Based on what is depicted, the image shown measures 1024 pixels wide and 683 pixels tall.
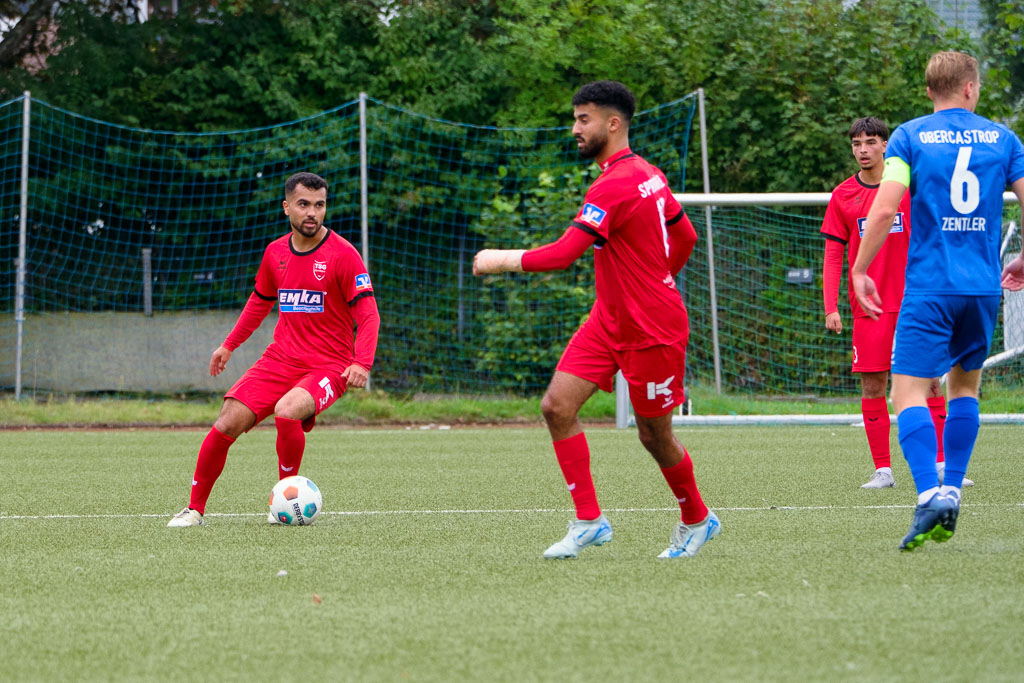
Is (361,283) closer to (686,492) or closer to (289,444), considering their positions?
(289,444)

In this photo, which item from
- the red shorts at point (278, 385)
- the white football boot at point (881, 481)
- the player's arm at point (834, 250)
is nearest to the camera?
the red shorts at point (278, 385)

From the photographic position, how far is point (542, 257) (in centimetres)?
449

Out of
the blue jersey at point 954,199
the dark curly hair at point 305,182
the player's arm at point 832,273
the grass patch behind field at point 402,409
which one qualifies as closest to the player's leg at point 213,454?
the dark curly hair at point 305,182

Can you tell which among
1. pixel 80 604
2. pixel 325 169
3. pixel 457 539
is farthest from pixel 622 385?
pixel 80 604

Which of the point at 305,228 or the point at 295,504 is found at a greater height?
the point at 305,228

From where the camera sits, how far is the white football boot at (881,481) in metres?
7.15

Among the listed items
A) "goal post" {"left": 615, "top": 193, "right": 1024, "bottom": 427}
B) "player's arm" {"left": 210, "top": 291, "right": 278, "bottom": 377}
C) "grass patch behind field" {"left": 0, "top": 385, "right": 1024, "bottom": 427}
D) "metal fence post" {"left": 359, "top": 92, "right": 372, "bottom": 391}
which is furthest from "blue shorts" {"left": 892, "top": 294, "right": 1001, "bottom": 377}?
"metal fence post" {"left": 359, "top": 92, "right": 372, "bottom": 391}

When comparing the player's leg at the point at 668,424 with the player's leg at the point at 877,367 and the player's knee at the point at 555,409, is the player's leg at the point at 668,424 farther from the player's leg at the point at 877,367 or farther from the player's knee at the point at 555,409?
the player's leg at the point at 877,367

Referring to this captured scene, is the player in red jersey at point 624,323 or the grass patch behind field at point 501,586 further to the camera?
the player in red jersey at point 624,323

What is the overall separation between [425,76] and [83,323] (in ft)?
17.1

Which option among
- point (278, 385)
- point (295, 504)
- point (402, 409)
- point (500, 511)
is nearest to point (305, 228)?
point (278, 385)

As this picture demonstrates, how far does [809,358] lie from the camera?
46.1 ft

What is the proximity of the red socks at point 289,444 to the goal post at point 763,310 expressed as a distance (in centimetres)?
782

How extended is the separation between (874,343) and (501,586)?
3971 millimetres
